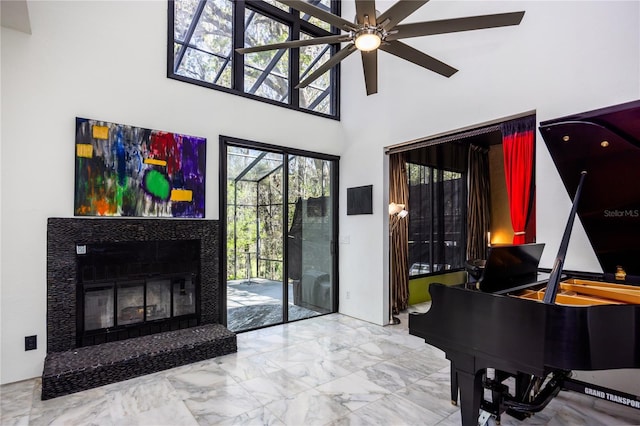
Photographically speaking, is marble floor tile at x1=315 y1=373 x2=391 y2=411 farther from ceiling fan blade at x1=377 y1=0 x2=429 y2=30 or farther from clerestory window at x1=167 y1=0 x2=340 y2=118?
clerestory window at x1=167 y1=0 x2=340 y2=118

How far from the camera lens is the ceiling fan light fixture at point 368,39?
227cm

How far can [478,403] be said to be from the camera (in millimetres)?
2045

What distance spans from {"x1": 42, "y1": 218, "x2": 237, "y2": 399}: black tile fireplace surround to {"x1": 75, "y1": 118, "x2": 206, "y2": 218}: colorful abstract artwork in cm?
16

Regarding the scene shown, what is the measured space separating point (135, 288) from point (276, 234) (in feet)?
6.04

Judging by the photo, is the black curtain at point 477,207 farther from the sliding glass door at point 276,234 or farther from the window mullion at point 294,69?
the window mullion at point 294,69

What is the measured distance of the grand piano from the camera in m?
1.74

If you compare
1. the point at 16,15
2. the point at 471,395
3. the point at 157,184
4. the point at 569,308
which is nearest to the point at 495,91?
the point at 569,308

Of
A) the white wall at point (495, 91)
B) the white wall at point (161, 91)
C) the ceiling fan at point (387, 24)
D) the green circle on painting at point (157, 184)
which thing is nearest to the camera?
the ceiling fan at point (387, 24)

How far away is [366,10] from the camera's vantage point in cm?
209

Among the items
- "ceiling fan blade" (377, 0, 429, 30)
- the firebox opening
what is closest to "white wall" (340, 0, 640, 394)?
"ceiling fan blade" (377, 0, 429, 30)

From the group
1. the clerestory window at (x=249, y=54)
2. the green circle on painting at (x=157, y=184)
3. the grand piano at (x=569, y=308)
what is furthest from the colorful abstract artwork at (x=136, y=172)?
the grand piano at (x=569, y=308)

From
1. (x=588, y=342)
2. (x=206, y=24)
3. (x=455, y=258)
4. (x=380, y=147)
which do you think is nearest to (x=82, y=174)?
(x=206, y=24)

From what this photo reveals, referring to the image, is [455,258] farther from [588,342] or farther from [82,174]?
[82,174]

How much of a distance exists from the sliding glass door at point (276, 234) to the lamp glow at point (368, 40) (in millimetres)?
2352
